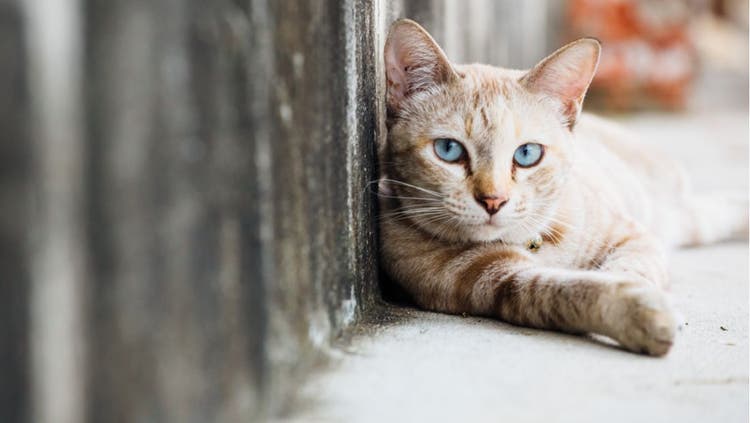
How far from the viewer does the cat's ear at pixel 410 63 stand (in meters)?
2.31

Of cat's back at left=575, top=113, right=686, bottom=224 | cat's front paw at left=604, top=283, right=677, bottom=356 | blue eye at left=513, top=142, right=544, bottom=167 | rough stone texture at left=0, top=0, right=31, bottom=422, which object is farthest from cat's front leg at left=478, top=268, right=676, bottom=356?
rough stone texture at left=0, top=0, right=31, bottom=422

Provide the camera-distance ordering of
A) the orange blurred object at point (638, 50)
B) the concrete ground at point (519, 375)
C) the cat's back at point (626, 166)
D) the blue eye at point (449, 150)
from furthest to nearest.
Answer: the orange blurred object at point (638, 50), the cat's back at point (626, 166), the blue eye at point (449, 150), the concrete ground at point (519, 375)

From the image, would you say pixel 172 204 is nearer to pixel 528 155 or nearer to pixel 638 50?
pixel 528 155

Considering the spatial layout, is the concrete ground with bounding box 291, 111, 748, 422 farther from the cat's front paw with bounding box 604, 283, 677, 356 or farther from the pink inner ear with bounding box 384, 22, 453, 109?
the pink inner ear with bounding box 384, 22, 453, 109

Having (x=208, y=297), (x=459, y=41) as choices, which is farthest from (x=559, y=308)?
(x=459, y=41)

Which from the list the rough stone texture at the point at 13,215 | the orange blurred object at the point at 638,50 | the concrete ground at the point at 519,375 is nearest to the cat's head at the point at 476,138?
the concrete ground at the point at 519,375

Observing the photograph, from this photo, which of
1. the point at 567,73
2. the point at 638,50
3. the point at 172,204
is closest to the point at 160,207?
the point at 172,204

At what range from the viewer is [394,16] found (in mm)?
2951

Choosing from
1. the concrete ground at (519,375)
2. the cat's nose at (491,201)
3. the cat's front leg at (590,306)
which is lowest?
the concrete ground at (519,375)

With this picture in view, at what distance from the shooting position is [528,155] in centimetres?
234

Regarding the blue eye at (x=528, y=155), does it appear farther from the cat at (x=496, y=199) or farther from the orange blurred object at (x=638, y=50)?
the orange blurred object at (x=638, y=50)

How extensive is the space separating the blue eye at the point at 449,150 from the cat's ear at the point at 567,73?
0.32 meters

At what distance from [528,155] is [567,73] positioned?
0.99ft

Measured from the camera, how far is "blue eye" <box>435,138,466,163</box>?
2.30 meters
